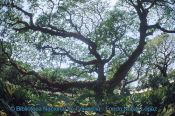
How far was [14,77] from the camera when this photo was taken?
23.5 m

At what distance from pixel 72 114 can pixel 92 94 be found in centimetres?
698

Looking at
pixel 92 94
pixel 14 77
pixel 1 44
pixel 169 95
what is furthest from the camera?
pixel 14 77

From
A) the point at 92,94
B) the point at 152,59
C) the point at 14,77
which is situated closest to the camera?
the point at 92,94

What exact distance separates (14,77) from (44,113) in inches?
548

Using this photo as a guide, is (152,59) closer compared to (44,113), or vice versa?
(44,113)

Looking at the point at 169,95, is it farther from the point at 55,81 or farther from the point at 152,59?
the point at 152,59

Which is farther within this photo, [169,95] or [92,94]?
[92,94]

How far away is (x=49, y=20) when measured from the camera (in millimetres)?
19141

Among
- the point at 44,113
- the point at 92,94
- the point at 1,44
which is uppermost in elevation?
the point at 1,44

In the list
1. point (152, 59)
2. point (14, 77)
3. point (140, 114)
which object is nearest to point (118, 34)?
point (140, 114)

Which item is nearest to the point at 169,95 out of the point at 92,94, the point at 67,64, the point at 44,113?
the point at 44,113

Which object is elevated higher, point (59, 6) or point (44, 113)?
point (59, 6)

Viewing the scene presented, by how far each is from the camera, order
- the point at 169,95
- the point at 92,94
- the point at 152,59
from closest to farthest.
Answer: the point at 169,95 < the point at 92,94 < the point at 152,59

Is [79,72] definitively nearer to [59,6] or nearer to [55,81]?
[55,81]
